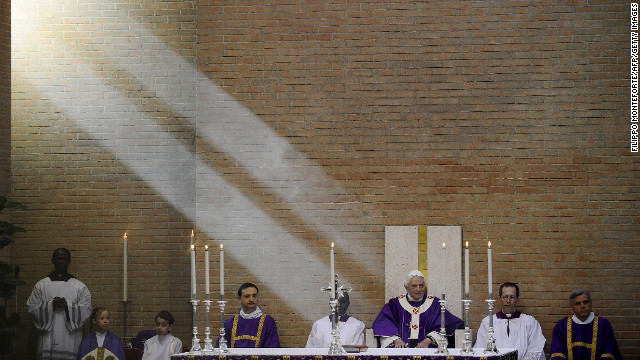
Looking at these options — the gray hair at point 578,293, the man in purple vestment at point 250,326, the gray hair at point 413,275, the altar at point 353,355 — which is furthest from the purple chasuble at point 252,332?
the gray hair at point 578,293

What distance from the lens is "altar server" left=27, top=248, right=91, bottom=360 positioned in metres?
9.25

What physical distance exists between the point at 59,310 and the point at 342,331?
2983mm

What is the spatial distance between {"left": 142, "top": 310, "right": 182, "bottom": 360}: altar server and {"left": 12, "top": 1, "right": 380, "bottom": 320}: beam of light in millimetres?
1005

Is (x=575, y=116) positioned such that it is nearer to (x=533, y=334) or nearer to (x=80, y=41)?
(x=533, y=334)

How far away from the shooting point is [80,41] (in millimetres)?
9805

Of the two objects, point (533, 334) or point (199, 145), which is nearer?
point (533, 334)

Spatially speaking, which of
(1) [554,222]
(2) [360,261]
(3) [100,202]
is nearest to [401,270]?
(2) [360,261]

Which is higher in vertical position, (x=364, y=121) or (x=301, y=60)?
(x=301, y=60)

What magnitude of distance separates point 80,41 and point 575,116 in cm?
531

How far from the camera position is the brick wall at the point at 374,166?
8.81 metres

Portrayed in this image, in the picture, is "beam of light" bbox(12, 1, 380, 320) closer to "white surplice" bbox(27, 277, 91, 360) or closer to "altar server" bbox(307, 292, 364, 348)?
"altar server" bbox(307, 292, 364, 348)

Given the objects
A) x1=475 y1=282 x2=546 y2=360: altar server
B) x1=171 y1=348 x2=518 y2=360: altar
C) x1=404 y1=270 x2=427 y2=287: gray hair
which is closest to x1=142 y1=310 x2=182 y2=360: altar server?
x1=171 y1=348 x2=518 y2=360: altar

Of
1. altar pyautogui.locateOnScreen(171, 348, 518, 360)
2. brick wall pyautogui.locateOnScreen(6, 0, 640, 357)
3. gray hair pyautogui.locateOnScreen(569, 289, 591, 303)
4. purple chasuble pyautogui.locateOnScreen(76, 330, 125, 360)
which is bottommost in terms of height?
purple chasuble pyautogui.locateOnScreen(76, 330, 125, 360)

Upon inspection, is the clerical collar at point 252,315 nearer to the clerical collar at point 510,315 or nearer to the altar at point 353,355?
the altar at point 353,355
